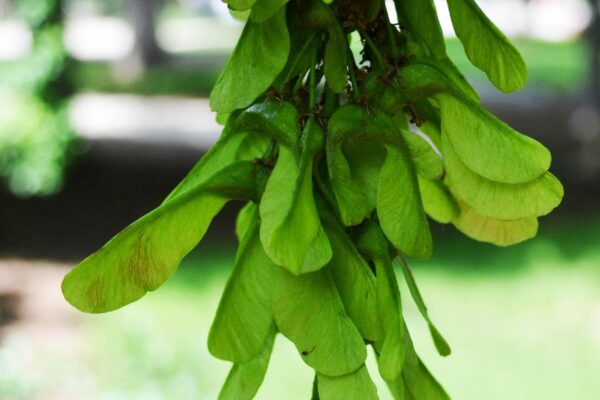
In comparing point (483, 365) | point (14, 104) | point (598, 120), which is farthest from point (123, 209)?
point (598, 120)

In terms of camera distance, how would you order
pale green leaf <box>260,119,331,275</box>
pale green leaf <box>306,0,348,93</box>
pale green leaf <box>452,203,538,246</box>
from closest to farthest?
pale green leaf <box>260,119,331,275</box>
pale green leaf <box>306,0,348,93</box>
pale green leaf <box>452,203,538,246</box>

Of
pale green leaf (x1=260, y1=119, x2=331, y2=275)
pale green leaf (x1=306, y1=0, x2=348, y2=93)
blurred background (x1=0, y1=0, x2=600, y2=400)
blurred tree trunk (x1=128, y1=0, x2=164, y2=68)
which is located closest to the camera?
pale green leaf (x1=260, y1=119, x2=331, y2=275)

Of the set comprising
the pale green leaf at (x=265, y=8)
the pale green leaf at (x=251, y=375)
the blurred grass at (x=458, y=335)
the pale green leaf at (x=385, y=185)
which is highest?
the pale green leaf at (x=265, y=8)

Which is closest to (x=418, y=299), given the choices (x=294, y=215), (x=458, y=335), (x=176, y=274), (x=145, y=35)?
(x=294, y=215)

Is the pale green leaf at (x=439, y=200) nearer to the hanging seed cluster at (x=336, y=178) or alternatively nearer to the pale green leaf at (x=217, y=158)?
the hanging seed cluster at (x=336, y=178)

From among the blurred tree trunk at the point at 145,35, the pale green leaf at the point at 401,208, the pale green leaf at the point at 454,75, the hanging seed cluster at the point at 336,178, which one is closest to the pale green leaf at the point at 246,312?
the hanging seed cluster at the point at 336,178

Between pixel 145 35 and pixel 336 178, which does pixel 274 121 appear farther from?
pixel 145 35

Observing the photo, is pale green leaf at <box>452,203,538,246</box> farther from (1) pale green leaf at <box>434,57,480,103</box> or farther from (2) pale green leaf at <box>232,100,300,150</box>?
(2) pale green leaf at <box>232,100,300,150</box>

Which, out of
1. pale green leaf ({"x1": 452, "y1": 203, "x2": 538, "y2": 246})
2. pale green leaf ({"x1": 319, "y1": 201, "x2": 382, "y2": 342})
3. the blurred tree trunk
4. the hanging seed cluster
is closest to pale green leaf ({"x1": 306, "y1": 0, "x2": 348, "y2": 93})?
the hanging seed cluster
